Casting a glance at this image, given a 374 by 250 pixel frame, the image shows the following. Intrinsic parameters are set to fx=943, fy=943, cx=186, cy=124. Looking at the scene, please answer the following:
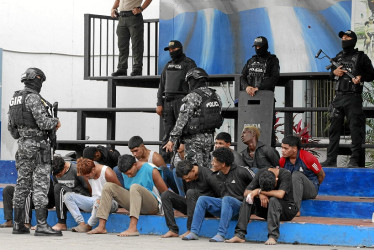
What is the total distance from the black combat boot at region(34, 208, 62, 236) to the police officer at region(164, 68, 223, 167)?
1681 mm

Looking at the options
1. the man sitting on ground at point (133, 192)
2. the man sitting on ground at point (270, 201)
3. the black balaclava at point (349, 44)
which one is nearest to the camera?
the man sitting on ground at point (270, 201)

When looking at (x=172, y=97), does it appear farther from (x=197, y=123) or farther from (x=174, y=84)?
(x=197, y=123)

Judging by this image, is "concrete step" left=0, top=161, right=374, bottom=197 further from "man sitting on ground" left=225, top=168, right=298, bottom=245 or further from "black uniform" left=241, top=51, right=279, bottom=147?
"man sitting on ground" left=225, top=168, right=298, bottom=245

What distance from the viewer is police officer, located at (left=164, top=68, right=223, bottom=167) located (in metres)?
11.4

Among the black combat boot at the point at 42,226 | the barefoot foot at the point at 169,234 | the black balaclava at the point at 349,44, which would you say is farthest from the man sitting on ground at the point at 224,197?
the black balaclava at the point at 349,44

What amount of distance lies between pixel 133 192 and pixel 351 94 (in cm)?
330

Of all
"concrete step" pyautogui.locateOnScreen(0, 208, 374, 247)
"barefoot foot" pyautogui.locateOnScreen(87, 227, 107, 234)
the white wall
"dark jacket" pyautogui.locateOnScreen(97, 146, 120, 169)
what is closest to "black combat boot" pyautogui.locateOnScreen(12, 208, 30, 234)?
"barefoot foot" pyautogui.locateOnScreen(87, 227, 107, 234)

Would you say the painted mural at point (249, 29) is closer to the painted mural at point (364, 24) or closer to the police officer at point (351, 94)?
the painted mural at point (364, 24)

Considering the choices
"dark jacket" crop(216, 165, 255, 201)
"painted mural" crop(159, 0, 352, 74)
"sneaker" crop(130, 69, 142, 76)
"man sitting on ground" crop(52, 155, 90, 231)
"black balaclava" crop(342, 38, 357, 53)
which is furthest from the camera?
"sneaker" crop(130, 69, 142, 76)

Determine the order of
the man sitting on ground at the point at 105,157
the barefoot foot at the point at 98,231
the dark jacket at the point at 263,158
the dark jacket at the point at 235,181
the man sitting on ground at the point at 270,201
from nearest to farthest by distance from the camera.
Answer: the man sitting on ground at the point at 270,201, the dark jacket at the point at 235,181, the barefoot foot at the point at 98,231, the dark jacket at the point at 263,158, the man sitting on ground at the point at 105,157

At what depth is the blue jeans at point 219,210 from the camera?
10117mm

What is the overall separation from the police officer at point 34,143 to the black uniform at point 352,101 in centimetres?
383

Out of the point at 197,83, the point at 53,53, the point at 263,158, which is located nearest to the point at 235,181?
the point at 263,158

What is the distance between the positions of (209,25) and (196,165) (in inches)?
177
